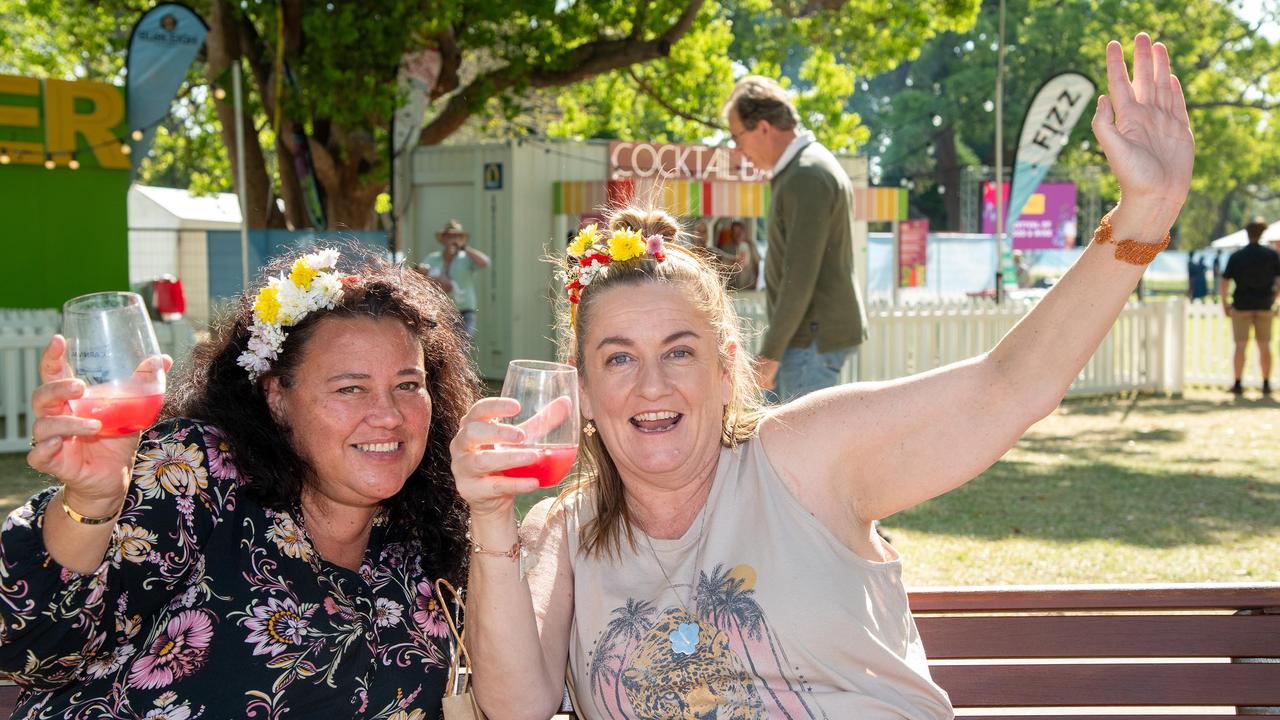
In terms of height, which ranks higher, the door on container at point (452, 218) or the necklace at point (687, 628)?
the door on container at point (452, 218)

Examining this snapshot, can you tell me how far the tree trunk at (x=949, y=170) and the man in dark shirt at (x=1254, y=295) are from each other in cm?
4222

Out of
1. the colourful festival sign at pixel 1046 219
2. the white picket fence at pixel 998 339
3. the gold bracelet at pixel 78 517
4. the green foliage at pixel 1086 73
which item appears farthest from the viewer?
the green foliage at pixel 1086 73

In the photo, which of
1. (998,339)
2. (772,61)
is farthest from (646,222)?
(772,61)

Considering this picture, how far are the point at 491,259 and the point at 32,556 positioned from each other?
1405cm

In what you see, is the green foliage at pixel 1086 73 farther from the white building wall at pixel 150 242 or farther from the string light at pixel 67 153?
the string light at pixel 67 153

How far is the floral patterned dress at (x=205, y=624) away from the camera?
84.4 inches

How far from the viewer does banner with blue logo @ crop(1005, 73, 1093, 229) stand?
14516 millimetres

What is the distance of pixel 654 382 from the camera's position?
2428 mm

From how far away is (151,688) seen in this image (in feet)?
7.33

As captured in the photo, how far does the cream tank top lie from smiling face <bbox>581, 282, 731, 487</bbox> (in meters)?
0.14

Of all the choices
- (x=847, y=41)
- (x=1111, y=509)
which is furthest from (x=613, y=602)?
(x=847, y=41)

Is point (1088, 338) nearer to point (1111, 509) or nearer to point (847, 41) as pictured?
point (1111, 509)

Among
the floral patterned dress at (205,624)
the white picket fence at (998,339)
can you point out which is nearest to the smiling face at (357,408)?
the floral patterned dress at (205,624)

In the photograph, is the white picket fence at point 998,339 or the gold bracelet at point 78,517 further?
the white picket fence at point 998,339
